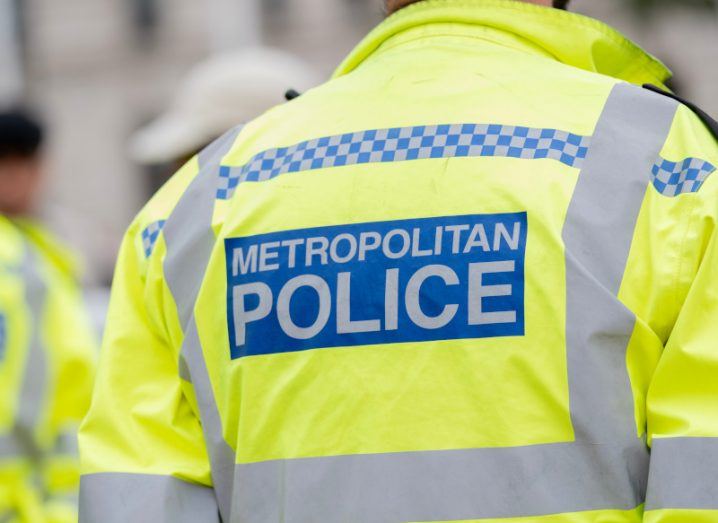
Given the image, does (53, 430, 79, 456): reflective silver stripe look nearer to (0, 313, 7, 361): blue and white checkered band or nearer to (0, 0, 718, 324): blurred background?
(0, 313, 7, 361): blue and white checkered band

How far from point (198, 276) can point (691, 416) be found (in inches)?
31.4

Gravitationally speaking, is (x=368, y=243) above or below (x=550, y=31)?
below

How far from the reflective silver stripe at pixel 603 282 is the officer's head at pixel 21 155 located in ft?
10.5

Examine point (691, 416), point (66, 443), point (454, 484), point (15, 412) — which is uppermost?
point (691, 416)

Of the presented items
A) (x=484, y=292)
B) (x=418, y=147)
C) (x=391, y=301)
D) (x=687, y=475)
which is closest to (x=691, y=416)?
(x=687, y=475)

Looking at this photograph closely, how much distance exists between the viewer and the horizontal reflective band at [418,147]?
221cm

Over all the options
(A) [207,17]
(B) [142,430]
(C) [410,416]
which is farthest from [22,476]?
(A) [207,17]

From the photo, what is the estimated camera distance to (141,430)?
2.39 metres

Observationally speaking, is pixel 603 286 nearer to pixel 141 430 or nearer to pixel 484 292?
pixel 484 292

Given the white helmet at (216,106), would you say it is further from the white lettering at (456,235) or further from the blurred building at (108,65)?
the blurred building at (108,65)

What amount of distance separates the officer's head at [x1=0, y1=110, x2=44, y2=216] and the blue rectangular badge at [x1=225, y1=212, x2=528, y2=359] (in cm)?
291

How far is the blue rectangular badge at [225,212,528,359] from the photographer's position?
7.06 feet

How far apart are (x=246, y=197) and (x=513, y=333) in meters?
0.51

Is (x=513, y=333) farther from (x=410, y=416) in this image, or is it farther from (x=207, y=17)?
(x=207, y=17)
